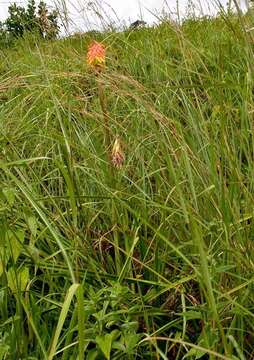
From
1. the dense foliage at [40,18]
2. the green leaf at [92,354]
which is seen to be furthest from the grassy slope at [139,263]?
the dense foliage at [40,18]

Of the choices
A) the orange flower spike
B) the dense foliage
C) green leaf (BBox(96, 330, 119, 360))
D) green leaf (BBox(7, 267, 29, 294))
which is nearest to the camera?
green leaf (BBox(96, 330, 119, 360))

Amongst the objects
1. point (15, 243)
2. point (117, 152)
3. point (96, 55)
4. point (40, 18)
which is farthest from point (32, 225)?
point (40, 18)

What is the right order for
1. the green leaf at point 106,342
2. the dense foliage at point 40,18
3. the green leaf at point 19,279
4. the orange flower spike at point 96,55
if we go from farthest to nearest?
the dense foliage at point 40,18 → the orange flower spike at point 96,55 → the green leaf at point 19,279 → the green leaf at point 106,342

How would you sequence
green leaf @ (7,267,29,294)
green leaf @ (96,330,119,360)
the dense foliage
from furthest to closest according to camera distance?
the dense foliage
green leaf @ (7,267,29,294)
green leaf @ (96,330,119,360)

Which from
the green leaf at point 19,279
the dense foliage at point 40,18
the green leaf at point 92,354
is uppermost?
the dense foliage at point 40,18

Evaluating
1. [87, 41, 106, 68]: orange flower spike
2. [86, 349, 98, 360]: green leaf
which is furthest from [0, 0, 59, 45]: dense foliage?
[86, 349, 98, 360]: green leaf

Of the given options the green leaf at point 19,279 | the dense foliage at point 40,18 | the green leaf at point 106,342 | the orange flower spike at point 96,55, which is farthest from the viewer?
the dense foliage at point 40,18

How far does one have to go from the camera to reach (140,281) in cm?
118

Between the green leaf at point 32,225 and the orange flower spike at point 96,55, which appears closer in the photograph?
the green leaf at point 32,225

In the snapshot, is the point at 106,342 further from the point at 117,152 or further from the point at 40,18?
the point at 40,18

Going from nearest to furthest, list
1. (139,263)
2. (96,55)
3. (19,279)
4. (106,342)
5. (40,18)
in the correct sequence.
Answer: (106,342)
(19,279)
(139,263)
(96,55)
(40,18)

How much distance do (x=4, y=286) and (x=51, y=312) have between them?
4.3 inches

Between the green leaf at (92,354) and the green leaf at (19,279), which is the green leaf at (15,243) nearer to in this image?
the green leaf at (19,279)

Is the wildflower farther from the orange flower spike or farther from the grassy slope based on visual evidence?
the orange flower spike
